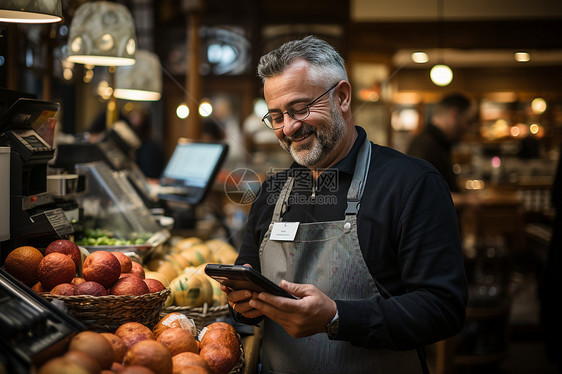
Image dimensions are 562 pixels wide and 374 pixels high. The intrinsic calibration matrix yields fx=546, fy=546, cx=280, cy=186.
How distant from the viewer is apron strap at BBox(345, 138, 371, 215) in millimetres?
1524

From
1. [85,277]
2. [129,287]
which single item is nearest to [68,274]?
[85,277]

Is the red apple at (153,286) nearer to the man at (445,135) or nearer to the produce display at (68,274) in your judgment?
the produce display at (68,274)

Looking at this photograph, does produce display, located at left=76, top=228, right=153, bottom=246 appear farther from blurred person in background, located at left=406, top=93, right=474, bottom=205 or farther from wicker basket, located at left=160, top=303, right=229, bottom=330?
blurred person in background, located at left=406, top=93, right=474, bottom=205

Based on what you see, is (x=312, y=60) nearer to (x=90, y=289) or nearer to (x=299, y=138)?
(x=299, y=138)

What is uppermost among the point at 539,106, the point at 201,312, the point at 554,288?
the point at 539,106

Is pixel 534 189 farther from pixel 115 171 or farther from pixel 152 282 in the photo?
pixel 152 282

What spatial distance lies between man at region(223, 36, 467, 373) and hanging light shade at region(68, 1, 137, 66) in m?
1.21

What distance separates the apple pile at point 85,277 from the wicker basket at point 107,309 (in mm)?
35

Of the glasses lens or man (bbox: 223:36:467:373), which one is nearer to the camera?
man (bbox: 223:36:467:373)

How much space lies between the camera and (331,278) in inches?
59.3

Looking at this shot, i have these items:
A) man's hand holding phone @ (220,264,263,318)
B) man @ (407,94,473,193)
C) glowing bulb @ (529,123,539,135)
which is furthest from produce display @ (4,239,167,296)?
glowing bulb @ (529,123,539,135)

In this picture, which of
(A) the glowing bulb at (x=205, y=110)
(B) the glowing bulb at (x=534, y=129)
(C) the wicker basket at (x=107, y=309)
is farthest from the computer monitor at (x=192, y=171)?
(B) the glowing bulb at (x=534, y=129)

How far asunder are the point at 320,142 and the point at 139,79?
7.40ft

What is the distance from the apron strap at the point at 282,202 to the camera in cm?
167
